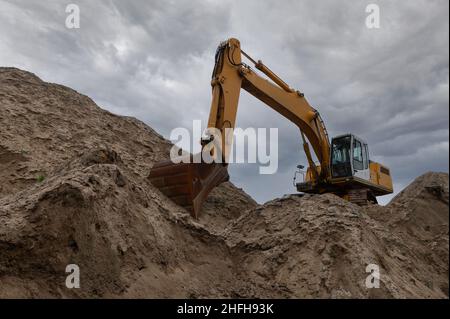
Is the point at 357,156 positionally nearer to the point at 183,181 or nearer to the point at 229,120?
the point at 229,120

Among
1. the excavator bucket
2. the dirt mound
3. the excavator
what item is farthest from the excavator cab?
the excavator bucket

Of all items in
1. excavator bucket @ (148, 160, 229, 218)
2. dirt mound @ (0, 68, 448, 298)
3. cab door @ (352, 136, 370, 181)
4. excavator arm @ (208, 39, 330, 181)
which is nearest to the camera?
dirt mound @ (0, 68, 448, 298)

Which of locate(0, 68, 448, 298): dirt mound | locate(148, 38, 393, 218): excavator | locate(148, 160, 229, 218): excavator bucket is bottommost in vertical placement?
locate(0, 68, 448, 298): dirt mound

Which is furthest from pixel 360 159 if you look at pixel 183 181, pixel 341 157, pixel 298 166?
pixel 183 181

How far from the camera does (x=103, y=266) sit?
13.8 ft

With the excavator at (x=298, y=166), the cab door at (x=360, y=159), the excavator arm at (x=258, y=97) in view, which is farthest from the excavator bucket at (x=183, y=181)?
the cab door at (x=360, y=159)

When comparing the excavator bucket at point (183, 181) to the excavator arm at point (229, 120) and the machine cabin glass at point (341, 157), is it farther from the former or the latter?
the machine cabin glass at point (341, 157)

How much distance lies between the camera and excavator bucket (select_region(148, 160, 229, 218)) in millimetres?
7711

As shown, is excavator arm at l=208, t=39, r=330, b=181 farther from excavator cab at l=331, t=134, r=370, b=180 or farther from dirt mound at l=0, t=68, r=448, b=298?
dirt mound at l=0, t=68, r=448, b=298

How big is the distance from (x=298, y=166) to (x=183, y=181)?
5.03 metres

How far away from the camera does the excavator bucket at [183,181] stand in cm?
771
